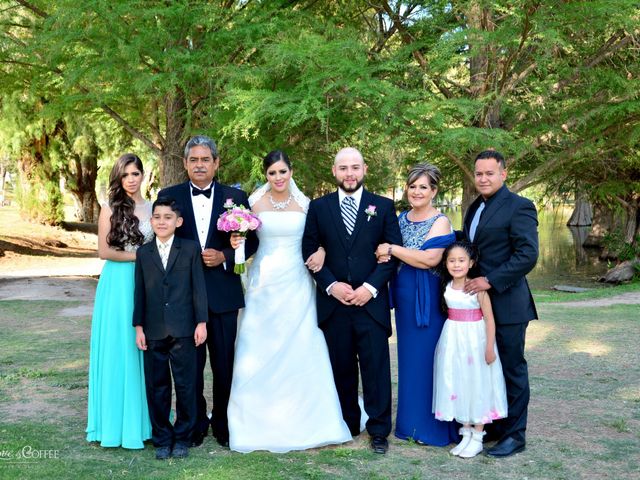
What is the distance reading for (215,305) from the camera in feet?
15.8

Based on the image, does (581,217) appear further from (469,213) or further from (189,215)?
(189,215)

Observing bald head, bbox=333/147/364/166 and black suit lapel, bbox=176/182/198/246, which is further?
black suit lapel, bbox=176/182/198/246

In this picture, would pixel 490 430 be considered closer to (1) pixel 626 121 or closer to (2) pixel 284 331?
(2) pixel 284 331

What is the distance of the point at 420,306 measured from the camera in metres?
4.83

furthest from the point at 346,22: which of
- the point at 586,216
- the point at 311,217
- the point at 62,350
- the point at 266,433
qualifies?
the point at 586,216

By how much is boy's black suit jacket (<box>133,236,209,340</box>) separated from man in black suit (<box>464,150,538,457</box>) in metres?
1.91

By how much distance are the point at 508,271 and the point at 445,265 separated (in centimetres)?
46

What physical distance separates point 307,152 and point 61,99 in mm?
4706

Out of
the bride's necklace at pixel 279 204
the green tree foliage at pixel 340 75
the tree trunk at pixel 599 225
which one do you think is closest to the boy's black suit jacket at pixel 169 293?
the bride's necklace at pixel 279 204

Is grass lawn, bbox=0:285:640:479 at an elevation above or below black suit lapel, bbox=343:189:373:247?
below

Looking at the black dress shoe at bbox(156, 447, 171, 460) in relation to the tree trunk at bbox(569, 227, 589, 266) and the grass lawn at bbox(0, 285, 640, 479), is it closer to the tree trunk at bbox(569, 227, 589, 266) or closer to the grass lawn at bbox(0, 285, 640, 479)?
the grass lawn at bbox(0, 285, 640, 479)


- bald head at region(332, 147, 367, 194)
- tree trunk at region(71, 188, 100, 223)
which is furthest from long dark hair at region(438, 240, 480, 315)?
tree trunk at region(71, 188, 100, 223)

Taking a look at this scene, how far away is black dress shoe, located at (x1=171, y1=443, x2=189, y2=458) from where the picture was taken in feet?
15.0

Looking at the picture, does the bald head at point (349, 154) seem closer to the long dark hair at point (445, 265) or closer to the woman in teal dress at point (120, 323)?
the long dark hair at point (445, 265)
